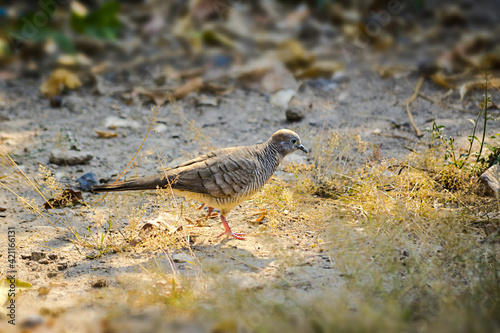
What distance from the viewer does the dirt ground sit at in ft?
9.41

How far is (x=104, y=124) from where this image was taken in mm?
5289

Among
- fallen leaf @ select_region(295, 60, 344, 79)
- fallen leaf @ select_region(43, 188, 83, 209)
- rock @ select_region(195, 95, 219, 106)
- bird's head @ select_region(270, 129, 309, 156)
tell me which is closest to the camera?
fallen leaf @ select_region(43, 188, 83, 209)

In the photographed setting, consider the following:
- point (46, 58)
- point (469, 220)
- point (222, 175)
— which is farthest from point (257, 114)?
point (46, 58)

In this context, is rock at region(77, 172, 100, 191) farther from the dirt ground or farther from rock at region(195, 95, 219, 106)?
rock at region(195, 95, 219, 106)

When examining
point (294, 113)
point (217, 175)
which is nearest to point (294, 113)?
point (294, 113)

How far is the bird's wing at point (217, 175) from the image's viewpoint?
351 cm

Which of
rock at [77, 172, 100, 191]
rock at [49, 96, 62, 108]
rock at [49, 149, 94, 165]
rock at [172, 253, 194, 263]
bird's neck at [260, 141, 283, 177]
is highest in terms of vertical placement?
rock at [49, 96, 62, 108]

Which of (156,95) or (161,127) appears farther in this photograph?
(156,95)

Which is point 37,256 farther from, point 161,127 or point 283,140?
point 161,127

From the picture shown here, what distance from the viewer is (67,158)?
175 inches

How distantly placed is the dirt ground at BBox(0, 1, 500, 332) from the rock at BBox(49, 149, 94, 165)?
0.06m

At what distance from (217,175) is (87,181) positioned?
132 cm

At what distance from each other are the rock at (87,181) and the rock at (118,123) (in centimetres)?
116

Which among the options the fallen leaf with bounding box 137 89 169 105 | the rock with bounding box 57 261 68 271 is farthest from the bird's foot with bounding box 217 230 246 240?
the fallen leaf with bounding box 137 89 169 105
